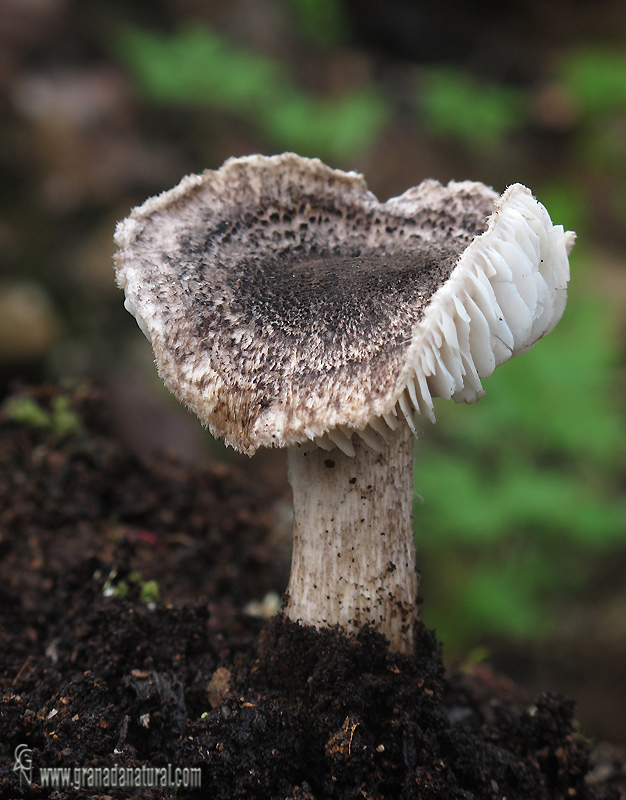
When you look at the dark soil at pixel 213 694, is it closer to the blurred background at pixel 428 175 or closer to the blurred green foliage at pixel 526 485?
the blurred background at pixel 428 175

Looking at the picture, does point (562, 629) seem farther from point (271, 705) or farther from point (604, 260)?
point (604, 260)

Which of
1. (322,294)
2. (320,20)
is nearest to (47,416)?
(322,294)

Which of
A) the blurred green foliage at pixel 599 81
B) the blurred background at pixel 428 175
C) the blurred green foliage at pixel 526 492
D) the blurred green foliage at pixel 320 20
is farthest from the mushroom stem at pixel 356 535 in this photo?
the blurred green foliage at pixel 320 20

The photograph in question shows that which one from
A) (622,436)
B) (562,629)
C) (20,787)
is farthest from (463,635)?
(20,787)

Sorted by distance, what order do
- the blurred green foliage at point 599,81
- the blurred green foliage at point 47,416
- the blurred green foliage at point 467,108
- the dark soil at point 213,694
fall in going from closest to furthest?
1. the dark soil at point 213,694
2. the blurred green foliage at point 47,416
3. the blurred green foliage at point 467,108
4. the blurred green foliage at point 599,81

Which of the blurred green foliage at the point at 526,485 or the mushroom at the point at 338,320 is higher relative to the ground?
the blurred green foliage at the point at 526,485

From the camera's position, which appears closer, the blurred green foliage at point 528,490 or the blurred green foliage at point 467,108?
the blurred green foliage at point 528,490

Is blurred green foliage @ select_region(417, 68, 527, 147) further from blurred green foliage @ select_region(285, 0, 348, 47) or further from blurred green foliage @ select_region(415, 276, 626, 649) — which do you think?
blurred green foliage @ select_region(415, 276, 626, 649)

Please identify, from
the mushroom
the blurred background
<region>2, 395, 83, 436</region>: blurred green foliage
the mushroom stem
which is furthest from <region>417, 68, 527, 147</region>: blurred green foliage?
the mushroom stem
